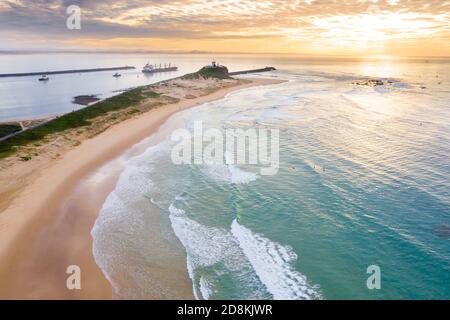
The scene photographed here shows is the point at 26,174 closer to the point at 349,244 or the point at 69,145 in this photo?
the point at 69,145

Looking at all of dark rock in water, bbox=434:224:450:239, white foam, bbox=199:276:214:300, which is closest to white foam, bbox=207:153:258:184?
white foam, bbox=199:276:214:300

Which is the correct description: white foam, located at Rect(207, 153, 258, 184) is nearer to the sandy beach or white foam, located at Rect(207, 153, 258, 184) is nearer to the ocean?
the ocean

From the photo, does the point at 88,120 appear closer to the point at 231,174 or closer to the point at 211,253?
the point at 231,174

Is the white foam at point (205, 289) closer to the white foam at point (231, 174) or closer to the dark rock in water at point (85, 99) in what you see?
the white foam at point (231, 174)

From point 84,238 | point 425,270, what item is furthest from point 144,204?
point 425,270

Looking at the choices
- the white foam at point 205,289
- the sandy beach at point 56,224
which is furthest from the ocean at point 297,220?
the sandy beach at point 56,224
